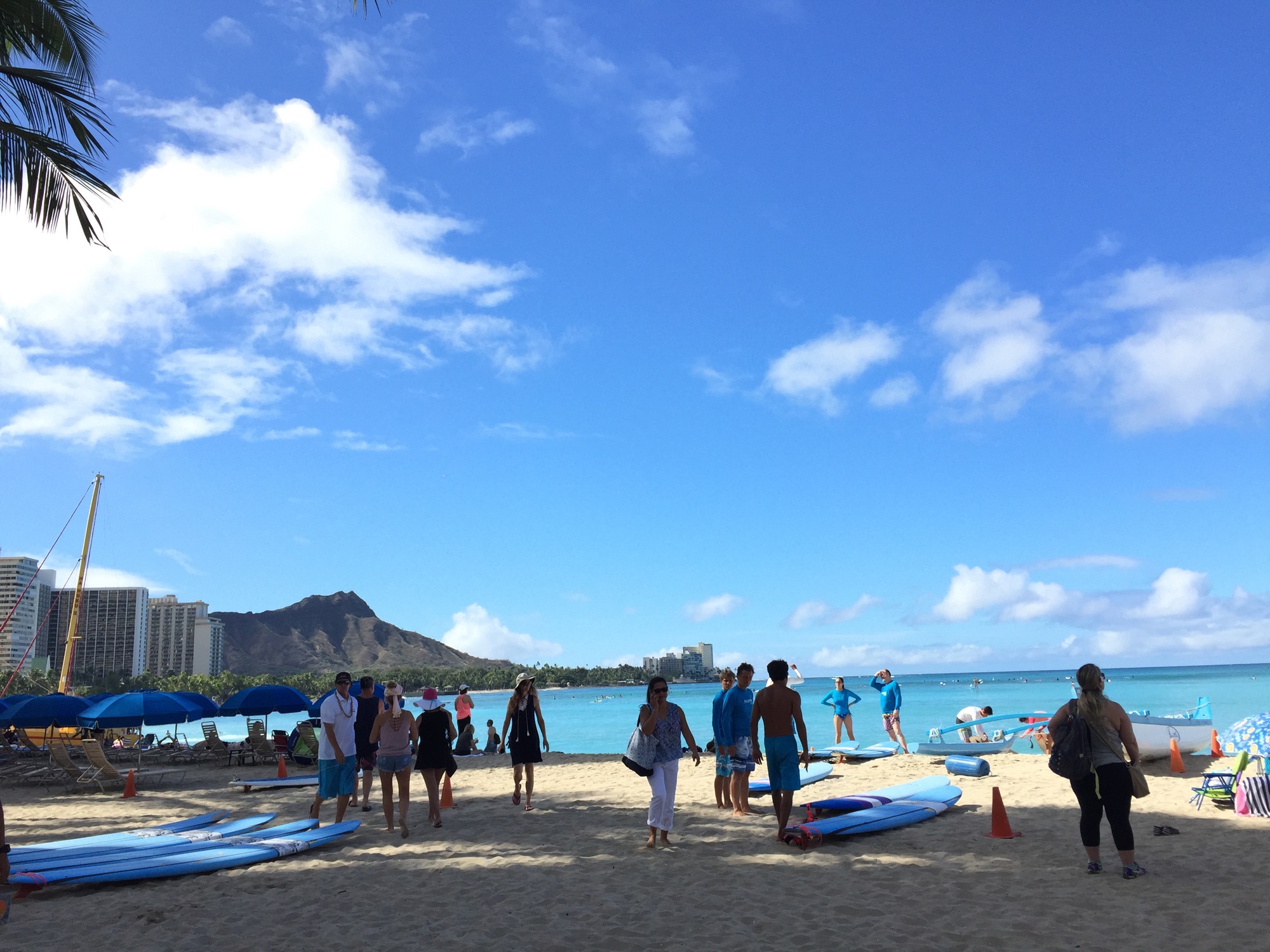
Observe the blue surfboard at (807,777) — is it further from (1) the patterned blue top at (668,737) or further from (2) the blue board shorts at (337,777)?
(2) the blue board shorts at (337,777)

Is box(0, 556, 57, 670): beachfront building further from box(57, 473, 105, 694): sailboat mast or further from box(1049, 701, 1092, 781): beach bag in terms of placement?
box(1049, 701, 1092, 781): beach bag

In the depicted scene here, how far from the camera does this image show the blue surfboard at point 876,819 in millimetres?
7633

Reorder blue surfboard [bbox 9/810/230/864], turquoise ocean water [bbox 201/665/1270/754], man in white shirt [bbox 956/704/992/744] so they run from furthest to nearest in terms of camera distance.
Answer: turquoise ocean water [bbox 201/665/1270/754] < man in white shirt [bbox 956/704/992/744] < blue surfboard [bbox 9/810/230/864]

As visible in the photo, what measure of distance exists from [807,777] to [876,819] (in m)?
3.71

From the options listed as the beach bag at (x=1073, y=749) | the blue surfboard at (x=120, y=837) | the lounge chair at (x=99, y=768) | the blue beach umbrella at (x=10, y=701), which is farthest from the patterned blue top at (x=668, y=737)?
the blue beach umbrella at (x=10, y=701)

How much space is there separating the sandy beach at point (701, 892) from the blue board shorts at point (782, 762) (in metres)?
0.59

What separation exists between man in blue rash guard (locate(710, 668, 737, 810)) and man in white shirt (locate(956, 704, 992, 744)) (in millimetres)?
8389

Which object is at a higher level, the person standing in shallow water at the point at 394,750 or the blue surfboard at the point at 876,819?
the person standing in shallow water at the point at 394,750

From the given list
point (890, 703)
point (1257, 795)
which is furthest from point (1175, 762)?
point (890, 703)

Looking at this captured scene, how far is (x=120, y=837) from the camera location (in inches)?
→ 351

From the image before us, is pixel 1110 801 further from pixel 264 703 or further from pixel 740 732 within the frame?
pixel 264 703

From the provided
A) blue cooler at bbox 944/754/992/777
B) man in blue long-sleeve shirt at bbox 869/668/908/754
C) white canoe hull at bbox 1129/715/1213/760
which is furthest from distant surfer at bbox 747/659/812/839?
man in blue long-sleeve shirt at bbox 869/668/908/754

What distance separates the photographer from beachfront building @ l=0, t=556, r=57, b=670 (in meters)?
101

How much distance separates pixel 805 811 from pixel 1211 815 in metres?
4.17
